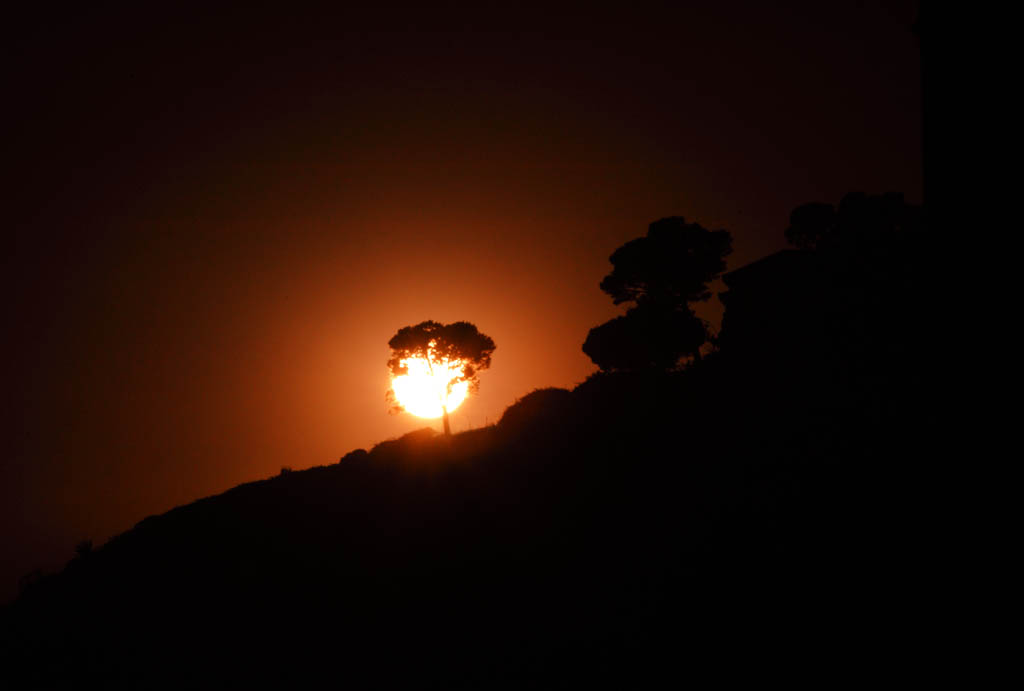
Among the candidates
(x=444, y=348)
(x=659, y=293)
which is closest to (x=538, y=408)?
(x=659, y=293)

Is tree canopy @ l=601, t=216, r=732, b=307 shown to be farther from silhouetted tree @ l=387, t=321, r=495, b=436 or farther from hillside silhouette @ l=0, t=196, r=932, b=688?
silhouetted tree @ l=387, t=321, r=495, b=436

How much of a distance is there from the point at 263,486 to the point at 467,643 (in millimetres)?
19931

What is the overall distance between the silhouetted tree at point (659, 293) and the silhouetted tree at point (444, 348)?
15798mm

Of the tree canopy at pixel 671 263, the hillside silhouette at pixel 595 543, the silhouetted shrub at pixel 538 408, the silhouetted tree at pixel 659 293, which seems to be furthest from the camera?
the tree canopy at pixel 671 263

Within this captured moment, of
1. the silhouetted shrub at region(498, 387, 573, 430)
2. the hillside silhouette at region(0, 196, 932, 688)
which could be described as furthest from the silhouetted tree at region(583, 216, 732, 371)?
the silhouetted shrub at region(498, 387, 573, 430)

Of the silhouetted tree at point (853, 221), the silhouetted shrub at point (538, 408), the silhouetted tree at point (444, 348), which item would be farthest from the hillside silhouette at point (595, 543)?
the silhouetted tree at point (444, 348)

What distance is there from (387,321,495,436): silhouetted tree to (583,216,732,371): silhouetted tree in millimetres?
15798

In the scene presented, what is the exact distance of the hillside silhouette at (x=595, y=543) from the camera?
1833 cm

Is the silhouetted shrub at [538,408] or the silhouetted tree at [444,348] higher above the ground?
the silhouetted tree at [444,348]

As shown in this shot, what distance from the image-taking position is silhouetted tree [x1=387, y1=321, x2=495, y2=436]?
186 feet

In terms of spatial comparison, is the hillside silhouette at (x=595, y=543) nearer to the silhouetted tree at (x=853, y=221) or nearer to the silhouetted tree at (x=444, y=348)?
the silhouetted tree at (x=853, y=221)

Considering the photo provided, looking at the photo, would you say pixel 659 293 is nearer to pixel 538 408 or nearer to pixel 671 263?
pixel 671 263

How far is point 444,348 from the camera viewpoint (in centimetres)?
5703

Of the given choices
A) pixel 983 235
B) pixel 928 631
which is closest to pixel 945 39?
pixel 983 235
